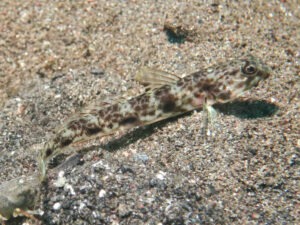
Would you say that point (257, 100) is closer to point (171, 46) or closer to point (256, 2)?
point (171, 46)

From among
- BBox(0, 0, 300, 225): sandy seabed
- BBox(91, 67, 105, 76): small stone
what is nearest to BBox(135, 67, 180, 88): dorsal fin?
BBox(0, 0, 300, 225): sandy seabed

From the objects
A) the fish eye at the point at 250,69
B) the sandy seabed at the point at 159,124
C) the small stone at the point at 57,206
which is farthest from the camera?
the fish eye at the point at 250,69

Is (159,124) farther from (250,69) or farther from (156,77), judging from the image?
(250,69)

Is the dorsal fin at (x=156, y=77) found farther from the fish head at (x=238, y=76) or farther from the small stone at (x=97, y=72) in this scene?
the small stone at (x=97, y=72)

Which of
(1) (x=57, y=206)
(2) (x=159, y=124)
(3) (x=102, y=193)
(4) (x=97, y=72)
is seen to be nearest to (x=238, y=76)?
(2) (x=159, y=124)

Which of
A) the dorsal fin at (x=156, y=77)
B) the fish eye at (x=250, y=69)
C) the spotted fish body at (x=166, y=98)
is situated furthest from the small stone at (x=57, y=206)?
the fish eye at (x=250, y=69)

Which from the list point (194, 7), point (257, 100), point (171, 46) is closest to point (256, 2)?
point (194, 7)

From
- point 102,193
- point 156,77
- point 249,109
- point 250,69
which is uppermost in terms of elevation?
point 250,69
